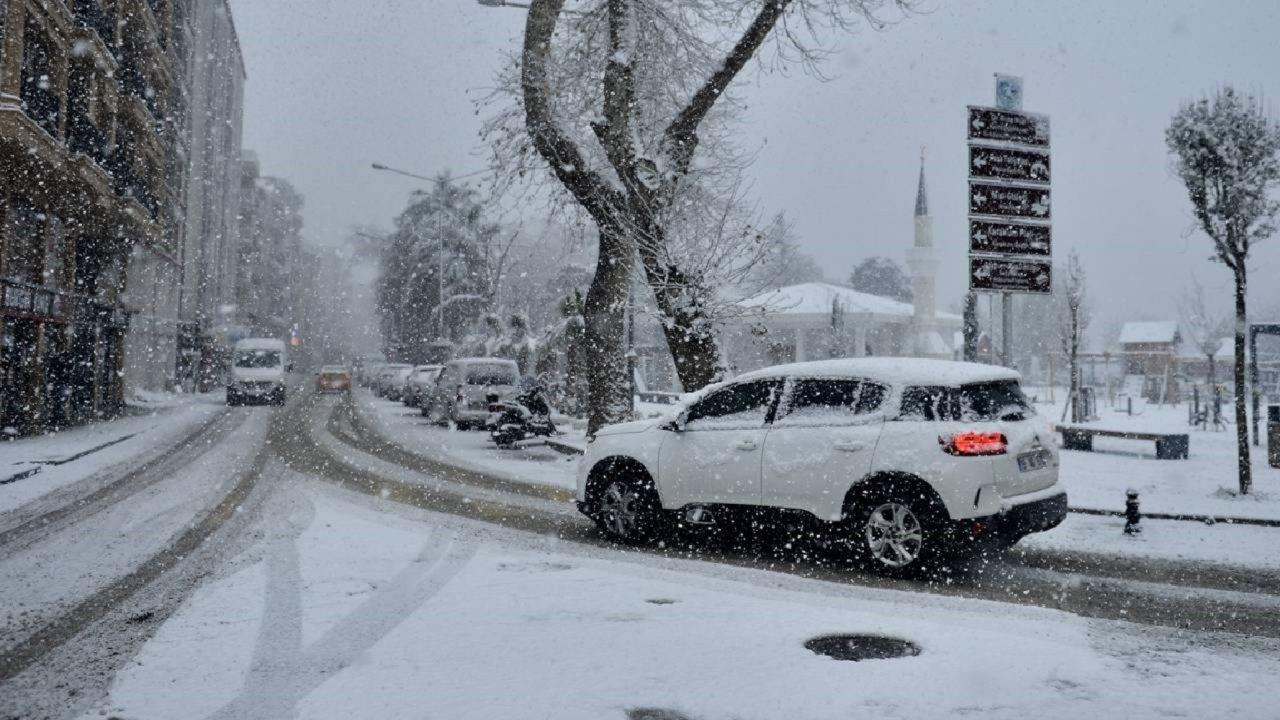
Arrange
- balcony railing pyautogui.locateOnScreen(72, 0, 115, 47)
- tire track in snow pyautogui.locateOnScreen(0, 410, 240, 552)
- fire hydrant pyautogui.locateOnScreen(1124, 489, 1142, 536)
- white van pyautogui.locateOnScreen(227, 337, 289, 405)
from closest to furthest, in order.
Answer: fire hydrant pyautogui.locateOnScreen(1124, 489, 1142, 536) → tire track in snow pyautogui.locateOnScreen(0, 410, 240, 552) → balcony railing pyautogui.locateOnScreen(72, 0, 115, 47) → white van pyautogui.locateOnScreen(227, 337, 289, 405)

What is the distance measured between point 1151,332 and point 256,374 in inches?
2430

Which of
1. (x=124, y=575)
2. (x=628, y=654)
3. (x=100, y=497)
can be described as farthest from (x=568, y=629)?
(x=100, y=497)

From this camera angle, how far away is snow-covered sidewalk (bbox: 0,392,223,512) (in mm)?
13000

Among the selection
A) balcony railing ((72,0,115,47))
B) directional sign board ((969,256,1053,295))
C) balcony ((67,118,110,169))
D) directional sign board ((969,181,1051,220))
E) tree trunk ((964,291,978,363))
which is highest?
balcony railing ((72,0,115,47))

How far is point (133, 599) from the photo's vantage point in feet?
20.9

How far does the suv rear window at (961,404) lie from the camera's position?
6.92 meters

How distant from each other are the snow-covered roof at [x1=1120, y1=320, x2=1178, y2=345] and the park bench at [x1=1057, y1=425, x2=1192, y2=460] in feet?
174

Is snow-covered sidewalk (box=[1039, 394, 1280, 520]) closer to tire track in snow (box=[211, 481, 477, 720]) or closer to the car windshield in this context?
tire track in snow (box=[211, 481, 477, 720])

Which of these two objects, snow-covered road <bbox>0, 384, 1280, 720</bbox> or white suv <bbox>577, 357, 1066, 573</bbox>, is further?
white suv <bbox>577, 357, 1066, 573</bbox>

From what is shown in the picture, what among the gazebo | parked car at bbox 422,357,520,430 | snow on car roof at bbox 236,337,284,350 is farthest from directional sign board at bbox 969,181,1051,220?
the gazebo

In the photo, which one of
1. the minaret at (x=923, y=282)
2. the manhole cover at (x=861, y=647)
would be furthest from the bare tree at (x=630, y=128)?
the minaret at (x=923, y=282)

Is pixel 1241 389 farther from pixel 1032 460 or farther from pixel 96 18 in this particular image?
pixel 96 18

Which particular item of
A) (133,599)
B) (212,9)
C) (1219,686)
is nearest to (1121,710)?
(1219,686)

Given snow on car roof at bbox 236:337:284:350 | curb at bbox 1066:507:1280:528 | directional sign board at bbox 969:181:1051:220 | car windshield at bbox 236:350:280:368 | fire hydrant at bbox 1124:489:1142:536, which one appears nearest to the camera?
fire hydrant at bbox 1124:489:1142:536
